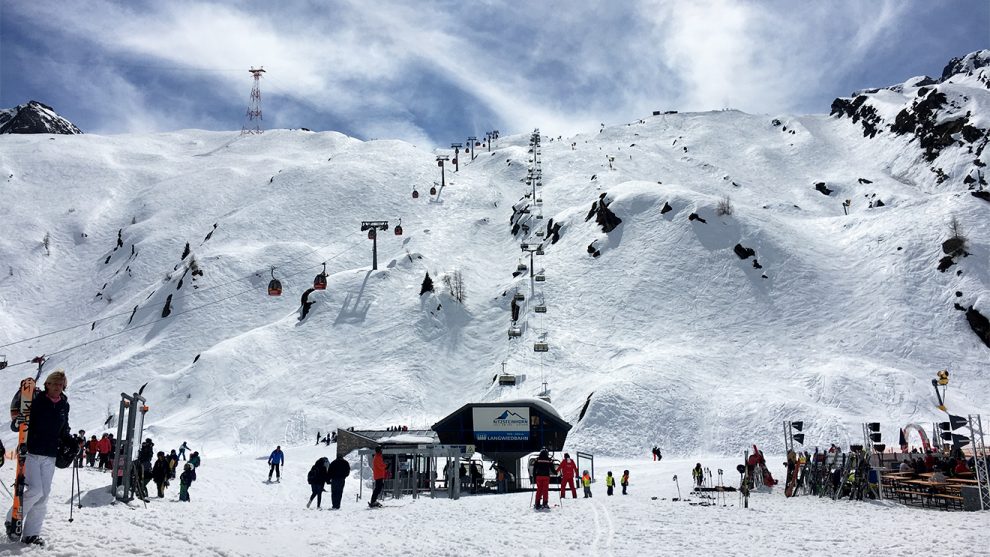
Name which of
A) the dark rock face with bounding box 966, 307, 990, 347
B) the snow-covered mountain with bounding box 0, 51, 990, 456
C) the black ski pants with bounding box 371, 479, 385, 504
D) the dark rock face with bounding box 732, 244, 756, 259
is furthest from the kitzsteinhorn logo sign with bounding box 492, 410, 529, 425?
the dark rock face with bounding box 966, 307, 990, 347

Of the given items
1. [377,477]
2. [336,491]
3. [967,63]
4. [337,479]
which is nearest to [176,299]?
[337,479]

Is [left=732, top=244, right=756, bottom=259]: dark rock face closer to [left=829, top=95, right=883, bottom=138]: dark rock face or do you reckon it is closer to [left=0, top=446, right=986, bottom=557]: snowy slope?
[left=0, top=446, right=986, bottom=557]: snowy slope

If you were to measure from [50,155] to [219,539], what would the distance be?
13290 centimetres

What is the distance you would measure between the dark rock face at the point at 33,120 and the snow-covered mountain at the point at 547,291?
213 feet

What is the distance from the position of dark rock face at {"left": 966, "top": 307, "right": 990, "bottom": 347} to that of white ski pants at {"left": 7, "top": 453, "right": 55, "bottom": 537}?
5856 centimetres

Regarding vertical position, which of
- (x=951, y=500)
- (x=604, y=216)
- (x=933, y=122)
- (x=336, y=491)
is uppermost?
(x=933, y=122)

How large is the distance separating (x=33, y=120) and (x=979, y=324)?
19026cm

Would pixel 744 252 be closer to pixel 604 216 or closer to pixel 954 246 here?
pixel 604 216

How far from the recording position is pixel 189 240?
85.6 metres

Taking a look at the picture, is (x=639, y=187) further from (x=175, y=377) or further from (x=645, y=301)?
(x=175, y=377)

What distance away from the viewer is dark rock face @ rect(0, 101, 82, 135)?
16212cm

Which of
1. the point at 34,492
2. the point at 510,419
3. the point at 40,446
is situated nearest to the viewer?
the point at 34,492

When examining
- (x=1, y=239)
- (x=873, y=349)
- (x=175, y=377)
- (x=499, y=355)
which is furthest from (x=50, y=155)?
(x=873, y=349)

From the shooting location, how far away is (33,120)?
6501 inches
